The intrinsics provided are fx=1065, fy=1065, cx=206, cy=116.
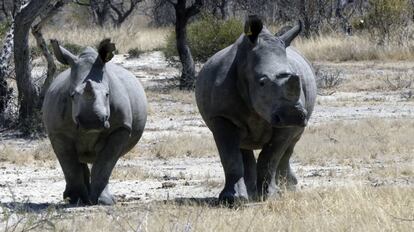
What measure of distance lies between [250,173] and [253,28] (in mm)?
1484

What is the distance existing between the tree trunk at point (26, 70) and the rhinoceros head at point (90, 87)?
6.28 m

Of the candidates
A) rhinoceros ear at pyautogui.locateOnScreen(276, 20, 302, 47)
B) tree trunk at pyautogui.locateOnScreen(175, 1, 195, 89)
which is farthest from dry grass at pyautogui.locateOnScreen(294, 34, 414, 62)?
rhinoceros ear at pyautogui.locateOnScreen(276, 20, 302, 47)

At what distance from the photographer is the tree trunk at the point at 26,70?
16.5m

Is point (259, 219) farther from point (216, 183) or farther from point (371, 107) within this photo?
point (371, 107)

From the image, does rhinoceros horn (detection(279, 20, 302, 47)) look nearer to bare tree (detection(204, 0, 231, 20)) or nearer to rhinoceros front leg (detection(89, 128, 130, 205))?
rhinoceros front leg (detection(89, 128, 130, 205))

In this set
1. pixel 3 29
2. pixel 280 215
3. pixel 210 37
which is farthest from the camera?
pixel 210 37

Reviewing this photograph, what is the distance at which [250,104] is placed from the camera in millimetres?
9852

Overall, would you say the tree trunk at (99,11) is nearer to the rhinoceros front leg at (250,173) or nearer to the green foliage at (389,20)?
the green foliage at (389,20)

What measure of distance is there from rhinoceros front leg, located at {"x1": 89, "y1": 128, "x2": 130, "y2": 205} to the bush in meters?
18.5

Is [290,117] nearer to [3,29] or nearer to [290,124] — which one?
[290,124]

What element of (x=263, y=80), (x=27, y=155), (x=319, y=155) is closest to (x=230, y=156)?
(x=263, y=80)

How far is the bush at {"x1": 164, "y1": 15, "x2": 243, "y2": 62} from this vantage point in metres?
28.8

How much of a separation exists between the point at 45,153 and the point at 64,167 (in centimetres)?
450

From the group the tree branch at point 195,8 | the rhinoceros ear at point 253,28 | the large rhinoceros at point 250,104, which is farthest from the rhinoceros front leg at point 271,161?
the tree branch at point 195,8
